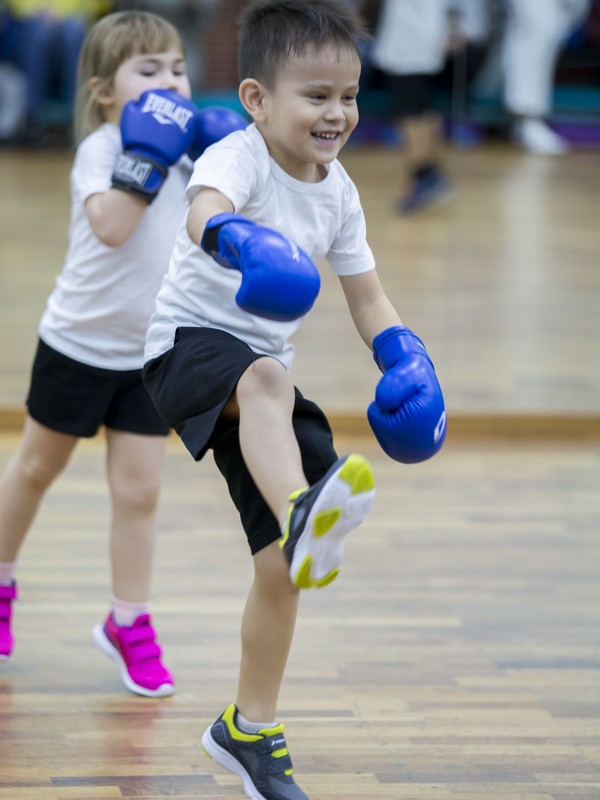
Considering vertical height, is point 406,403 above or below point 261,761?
above

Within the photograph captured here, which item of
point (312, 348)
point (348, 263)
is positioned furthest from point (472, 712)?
point (312, 348)

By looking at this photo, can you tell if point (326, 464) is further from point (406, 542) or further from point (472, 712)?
point (406, 542)

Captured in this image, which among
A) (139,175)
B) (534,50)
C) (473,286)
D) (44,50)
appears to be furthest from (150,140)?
(44,50)

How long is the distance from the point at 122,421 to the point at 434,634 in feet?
2.34

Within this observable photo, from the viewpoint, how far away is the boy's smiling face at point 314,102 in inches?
63.5

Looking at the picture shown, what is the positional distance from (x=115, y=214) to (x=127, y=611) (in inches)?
26.7

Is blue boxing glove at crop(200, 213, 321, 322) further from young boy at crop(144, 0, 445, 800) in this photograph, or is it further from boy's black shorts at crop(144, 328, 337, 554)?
boy's black shorts at crop(144, 328, 337, 554)

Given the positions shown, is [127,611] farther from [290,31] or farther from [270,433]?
[290,31]

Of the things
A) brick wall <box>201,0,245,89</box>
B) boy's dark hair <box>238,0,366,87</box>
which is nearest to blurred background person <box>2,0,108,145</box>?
brick wall <box>201,0,245,89</box>

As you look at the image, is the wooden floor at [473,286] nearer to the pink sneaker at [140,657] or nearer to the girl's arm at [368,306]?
the pink sneaker at [140,657]

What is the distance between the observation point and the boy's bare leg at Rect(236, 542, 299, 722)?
1676 millimetres

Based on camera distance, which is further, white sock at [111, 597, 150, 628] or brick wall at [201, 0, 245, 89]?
brick wall at [201, 0, 245, 89]

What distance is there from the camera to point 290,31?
1.63 m

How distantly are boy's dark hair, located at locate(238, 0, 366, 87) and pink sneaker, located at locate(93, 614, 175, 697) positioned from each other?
0.99 metres
